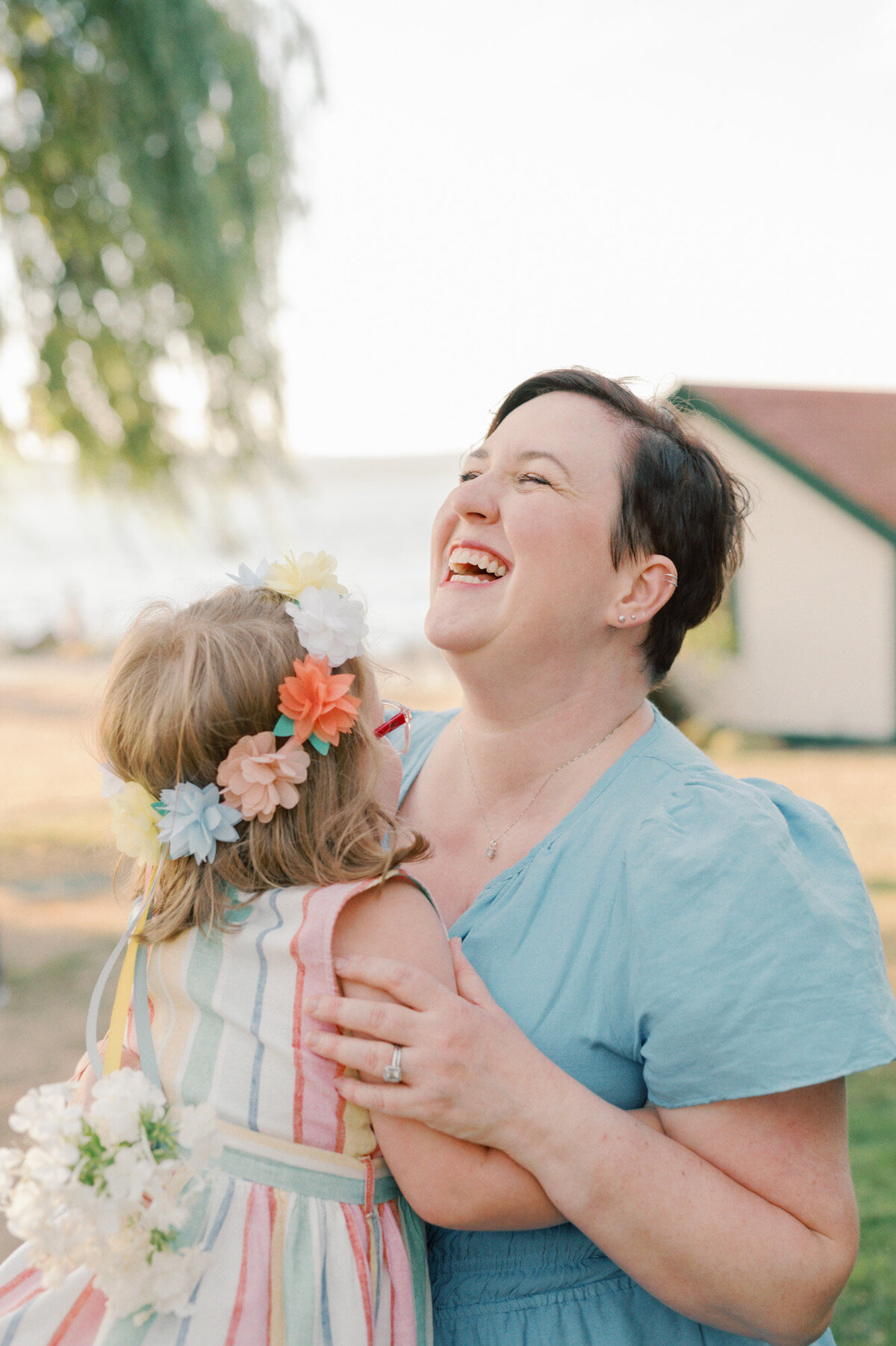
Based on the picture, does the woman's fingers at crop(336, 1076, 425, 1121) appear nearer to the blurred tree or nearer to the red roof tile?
the blurred tree

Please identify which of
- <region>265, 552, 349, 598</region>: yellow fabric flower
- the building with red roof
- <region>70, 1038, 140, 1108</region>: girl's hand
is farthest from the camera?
the building with red roof

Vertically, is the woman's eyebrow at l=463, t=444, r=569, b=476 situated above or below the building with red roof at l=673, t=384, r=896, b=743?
above

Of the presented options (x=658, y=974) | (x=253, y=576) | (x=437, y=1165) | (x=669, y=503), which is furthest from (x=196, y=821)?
(x=669, y=503)

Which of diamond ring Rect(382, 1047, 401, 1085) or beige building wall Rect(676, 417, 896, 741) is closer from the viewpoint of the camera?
diamond ring Rect(382, 1047, 401, 1085)

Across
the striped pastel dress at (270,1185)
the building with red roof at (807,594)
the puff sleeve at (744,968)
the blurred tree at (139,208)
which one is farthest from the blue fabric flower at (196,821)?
the building with red roof at (807,594)

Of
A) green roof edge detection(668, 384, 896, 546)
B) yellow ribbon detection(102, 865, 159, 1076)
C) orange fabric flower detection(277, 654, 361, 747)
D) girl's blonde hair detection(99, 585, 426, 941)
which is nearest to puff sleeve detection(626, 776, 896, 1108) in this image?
girl's blonde hair detection(99, 585, 426, 941)

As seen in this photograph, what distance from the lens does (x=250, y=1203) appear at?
1483 mm

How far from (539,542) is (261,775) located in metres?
0.67

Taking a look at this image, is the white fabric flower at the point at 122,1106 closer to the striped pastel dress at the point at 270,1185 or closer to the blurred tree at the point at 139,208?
the striped pastel dress at the point at 270,1185

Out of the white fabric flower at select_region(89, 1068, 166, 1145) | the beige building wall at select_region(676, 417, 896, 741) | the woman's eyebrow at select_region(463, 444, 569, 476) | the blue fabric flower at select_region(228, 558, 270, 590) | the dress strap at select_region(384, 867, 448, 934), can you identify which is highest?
the woman's eyebrow at select_region(463, 444, 569, 476)

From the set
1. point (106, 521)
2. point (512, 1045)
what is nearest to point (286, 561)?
point (512, 1045)

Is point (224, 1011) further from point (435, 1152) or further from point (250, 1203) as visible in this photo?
point (435, 1152)

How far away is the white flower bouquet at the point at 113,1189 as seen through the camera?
4.16 feet

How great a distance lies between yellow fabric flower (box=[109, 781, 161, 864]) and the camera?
1720mm
